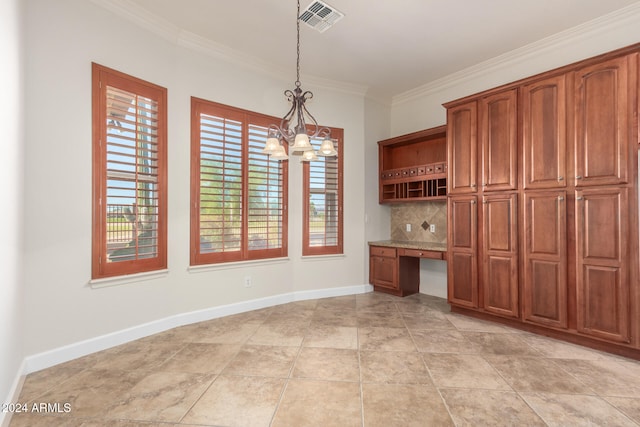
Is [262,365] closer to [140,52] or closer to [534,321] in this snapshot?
[534,321]

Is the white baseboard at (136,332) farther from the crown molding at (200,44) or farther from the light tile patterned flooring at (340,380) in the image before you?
the crown molding at (200,44)

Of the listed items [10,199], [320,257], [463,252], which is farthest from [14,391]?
[463,252]

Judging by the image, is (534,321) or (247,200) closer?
(534,321)

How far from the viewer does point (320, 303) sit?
4.17 m

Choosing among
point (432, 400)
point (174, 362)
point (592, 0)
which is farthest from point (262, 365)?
point (592, 0)

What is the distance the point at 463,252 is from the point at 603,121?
1797 mm

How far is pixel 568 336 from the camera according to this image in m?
→ 2.88

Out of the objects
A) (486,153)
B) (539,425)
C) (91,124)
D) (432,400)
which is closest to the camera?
(539,425)

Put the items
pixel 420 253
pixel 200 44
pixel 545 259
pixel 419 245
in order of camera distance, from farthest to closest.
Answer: pixel 419 245 → pixel 420 253 → pixel 200 44 → pixel 545 259

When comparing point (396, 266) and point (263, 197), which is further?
point (396, 266)

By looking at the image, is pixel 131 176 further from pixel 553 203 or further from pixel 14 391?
pixel 553 203

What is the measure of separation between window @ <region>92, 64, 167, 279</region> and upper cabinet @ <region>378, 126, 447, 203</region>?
10.7 feet

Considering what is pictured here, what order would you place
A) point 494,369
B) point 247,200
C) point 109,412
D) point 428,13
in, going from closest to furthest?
point 109,412
point 494,369
point 428,13
point 247,200

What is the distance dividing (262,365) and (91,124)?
101 inches
